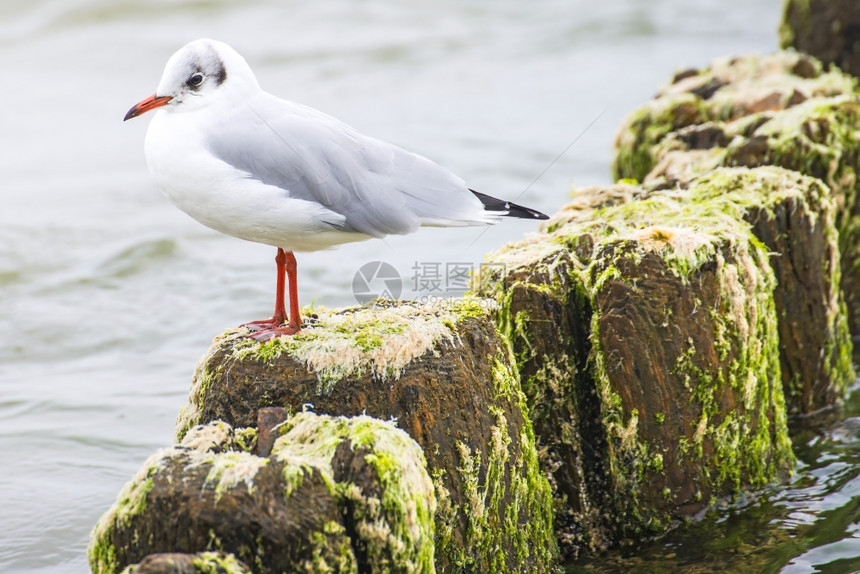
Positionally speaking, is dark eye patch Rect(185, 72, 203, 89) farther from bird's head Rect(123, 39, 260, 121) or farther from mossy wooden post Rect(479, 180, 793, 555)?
mossy wooden post Rect(479, 180, 793, 555)

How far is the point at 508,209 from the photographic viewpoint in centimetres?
399

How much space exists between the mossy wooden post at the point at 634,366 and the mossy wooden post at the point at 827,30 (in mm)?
5417

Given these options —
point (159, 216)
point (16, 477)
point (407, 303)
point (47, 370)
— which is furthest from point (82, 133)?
point (407, 303)

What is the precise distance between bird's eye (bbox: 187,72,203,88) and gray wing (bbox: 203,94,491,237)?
18cm

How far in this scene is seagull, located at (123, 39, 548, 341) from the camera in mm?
3619

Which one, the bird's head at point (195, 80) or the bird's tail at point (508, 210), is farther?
the bird's tail at point (508, 210)

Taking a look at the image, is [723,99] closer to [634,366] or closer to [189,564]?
[634,366]

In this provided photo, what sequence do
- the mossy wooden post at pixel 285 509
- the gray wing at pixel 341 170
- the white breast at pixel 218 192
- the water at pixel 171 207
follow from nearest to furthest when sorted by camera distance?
the mossy wooden post at pixel 285 509
the white breast at pixel 218 192
the gray wing at pixel 341 170
the water at pixel 171 207

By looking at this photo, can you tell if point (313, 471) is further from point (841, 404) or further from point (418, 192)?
point (841, 404)

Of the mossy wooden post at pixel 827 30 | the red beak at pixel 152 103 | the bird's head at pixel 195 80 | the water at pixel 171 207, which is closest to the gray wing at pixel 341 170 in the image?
the bird's head at pixel 195 80

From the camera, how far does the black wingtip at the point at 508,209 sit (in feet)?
13.0
